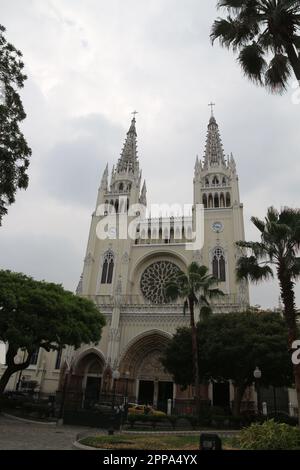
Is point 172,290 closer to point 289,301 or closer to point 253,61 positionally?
point 289,301

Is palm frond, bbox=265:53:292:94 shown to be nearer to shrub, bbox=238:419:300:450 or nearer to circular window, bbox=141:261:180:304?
shrub, bbox=238:419:300:450

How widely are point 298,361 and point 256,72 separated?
9723 millimetres

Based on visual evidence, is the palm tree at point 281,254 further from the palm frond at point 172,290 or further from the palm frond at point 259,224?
the palm frond at point 172,290

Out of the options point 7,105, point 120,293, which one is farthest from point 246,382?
point 7,105

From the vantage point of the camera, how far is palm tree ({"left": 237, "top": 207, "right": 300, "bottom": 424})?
44.7 ft

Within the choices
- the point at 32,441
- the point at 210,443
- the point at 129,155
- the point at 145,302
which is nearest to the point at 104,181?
the point at 129,155

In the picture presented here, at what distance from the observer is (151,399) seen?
109 feet

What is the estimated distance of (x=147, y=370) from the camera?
34.2 meters

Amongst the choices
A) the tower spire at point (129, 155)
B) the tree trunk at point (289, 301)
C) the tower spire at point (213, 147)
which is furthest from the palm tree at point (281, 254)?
the tower spire at point (129, 155)

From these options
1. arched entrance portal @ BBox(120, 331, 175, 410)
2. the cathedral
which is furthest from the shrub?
arched entrance portal @ BBox(120, 331, 175, 410)

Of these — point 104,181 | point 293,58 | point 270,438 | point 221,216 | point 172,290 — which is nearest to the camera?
point 270,438

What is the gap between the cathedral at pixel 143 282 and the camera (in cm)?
3316

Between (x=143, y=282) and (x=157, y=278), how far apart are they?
1.58 meters

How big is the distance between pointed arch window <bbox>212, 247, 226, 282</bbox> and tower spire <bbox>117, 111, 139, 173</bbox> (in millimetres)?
17121
